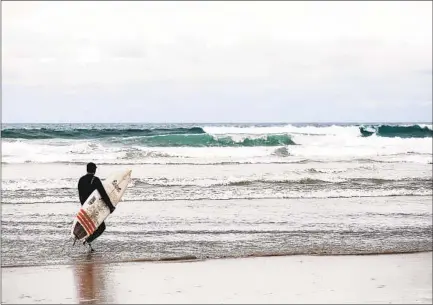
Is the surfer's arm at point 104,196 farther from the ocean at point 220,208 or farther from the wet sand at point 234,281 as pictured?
the wet sand at point 234,281

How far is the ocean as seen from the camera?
342 inches

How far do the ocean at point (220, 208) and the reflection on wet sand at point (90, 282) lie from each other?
0.45 meters

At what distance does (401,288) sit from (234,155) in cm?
2085

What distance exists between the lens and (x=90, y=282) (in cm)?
662

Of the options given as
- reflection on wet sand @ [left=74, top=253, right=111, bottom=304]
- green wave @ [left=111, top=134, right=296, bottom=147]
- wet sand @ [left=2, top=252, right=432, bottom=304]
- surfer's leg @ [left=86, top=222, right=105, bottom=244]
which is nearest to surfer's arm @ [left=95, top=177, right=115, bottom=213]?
surfer's leg @ [left=86, top=222, right=105, bottom=244]

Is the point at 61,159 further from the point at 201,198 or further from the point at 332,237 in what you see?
the point at 332,237

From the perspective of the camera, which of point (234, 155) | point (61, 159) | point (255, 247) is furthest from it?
point (234, 155)

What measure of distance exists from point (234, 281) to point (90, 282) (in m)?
1.59

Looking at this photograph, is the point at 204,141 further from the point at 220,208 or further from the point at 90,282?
the point at 90,282

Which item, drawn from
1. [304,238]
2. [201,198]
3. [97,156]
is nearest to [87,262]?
[304,238]

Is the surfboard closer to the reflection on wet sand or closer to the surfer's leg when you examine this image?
the surfer's leg

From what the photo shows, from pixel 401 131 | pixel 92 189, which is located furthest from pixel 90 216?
pixel 401 131

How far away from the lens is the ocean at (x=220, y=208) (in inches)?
342

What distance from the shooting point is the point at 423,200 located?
13.6 meters
